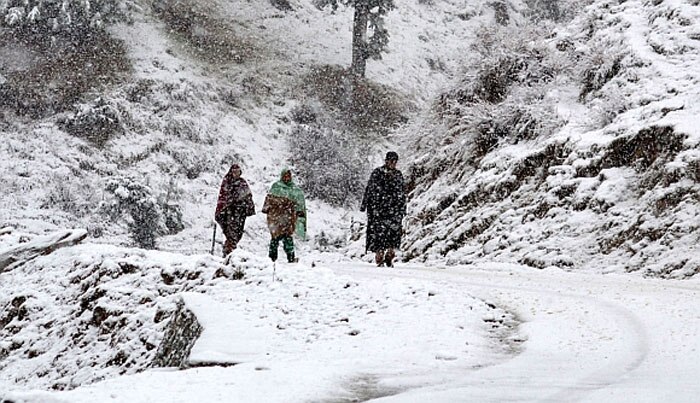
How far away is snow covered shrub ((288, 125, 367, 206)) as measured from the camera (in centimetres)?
2653

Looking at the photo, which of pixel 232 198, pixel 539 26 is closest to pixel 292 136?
→ pixel 539 26

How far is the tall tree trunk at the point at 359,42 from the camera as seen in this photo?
108 feet

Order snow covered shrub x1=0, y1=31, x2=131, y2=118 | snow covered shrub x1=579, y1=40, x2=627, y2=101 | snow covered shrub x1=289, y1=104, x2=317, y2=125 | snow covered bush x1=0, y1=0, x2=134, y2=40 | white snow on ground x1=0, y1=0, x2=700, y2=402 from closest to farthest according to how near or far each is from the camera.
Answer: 1. white snow on ground x1=0, y1=0, x2=700, y2=402
2. snow covered shrub x1=579, y1=40, x2=627, y2=101
3. snow covered shrub x1=0, y1=31, x2=131, y2=118
4. snow covered bush x1=0, y1=0, x2=134, y2=40
5. snow covered shrub x1=289, y1=104, x2=317, y2=125

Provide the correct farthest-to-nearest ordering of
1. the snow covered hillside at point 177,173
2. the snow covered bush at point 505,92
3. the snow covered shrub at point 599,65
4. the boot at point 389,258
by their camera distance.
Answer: the snow covered bush at point 505,92, the snow covered shrub at point 599,65, the boot at point 389,258, the snow covered hillside at point 177,173

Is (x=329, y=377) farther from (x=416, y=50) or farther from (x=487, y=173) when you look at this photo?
(x=416, y=50)

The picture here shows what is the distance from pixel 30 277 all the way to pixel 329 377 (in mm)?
8421

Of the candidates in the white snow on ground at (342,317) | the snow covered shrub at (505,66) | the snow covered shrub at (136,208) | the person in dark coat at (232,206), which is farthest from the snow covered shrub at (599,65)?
the snow covered shrub at (136,208)

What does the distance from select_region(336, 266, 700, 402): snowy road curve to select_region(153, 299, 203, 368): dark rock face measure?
291 cm

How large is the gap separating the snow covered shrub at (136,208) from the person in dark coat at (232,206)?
28.9ft

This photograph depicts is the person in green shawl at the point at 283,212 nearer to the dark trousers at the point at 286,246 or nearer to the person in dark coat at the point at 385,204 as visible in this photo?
the dark trousers at the point at 286,246

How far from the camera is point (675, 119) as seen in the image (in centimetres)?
1230

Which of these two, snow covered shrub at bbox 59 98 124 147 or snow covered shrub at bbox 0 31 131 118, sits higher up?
A: snow covered shrub at bbox 0 31 131 118

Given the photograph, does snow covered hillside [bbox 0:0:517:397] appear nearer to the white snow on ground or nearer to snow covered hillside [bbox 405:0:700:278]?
the white snow on ground

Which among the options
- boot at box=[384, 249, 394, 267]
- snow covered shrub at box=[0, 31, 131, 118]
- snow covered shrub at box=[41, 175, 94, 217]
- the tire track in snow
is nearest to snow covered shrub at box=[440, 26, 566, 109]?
boot at box=[384, 249, 394, 267]
